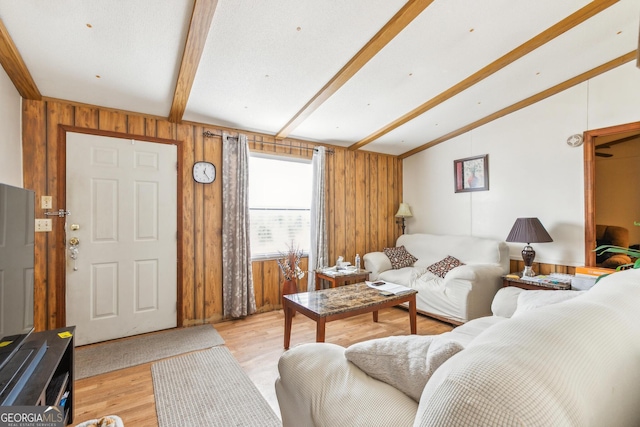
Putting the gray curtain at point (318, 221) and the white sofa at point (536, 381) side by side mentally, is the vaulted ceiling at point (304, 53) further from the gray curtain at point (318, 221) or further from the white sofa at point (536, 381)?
the white sofa at point (536, 381)

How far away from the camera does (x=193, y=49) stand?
207cm

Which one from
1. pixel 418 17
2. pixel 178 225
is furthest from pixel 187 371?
pixel 418 17

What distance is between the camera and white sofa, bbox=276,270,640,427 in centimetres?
45

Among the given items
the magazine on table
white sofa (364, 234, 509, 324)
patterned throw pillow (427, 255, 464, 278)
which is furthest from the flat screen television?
patterned throw pillow (427, 255, 464, 278)

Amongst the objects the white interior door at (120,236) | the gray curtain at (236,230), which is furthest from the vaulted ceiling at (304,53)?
the white interior door at (120,236)

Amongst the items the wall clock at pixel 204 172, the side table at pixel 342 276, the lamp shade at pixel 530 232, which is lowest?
the side table at pixel 342 276

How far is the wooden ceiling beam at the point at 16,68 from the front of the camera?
1.84 m

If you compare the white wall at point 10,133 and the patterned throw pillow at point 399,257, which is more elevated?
the white wall at point 10,133

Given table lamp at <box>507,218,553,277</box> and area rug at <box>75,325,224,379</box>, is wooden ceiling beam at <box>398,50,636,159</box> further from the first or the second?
area rug at <box>75,325,224,379</box>

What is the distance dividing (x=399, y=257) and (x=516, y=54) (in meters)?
2.81

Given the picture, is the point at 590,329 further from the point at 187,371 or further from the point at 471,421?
the point at 187,371

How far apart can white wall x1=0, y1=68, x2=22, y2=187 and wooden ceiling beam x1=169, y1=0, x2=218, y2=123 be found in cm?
115

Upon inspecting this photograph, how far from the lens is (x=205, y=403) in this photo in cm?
188

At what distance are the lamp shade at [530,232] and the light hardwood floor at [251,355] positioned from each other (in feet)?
4.18
